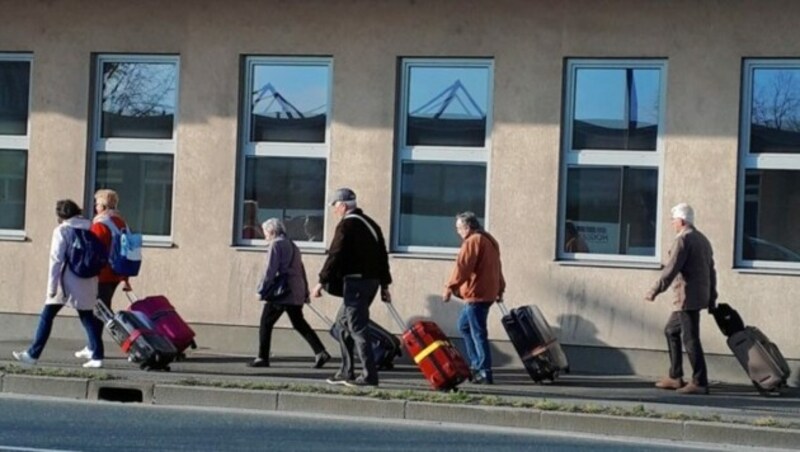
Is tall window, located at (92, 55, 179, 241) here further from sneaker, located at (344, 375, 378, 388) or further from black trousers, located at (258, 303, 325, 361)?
sneaker, located at (344, 375, 378, 388)

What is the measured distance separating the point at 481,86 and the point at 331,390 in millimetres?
4632

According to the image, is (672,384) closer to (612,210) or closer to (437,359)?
(612,210)

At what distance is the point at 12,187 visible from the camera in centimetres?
1841

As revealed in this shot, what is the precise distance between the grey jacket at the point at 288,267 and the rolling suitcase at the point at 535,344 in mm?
2232

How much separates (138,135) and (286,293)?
334cm

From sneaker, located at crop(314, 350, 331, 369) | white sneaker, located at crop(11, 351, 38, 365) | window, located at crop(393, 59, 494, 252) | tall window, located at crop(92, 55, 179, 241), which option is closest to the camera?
white sneaker, located at crop(11, 351, 38, 365)

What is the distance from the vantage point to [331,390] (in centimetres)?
1384

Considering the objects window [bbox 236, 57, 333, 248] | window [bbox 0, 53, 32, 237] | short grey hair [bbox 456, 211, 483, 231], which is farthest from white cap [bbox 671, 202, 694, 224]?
window [bbox 0, 53, 32, 237]

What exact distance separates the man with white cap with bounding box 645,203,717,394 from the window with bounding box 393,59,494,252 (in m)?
2.84

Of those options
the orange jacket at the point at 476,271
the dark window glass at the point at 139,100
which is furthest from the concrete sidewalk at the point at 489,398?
the dark window glass at the point at 139,100

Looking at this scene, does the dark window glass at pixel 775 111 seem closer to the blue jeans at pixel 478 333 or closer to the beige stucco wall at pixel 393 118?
the beige stucco wall at pixel 393 118

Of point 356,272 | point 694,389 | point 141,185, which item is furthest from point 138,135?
point 694,389

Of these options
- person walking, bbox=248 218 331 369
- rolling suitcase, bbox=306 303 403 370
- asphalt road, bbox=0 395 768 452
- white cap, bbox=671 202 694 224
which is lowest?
asphalt road, bbox=0 395 768 452

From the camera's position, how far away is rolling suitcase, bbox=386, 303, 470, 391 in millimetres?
14047
